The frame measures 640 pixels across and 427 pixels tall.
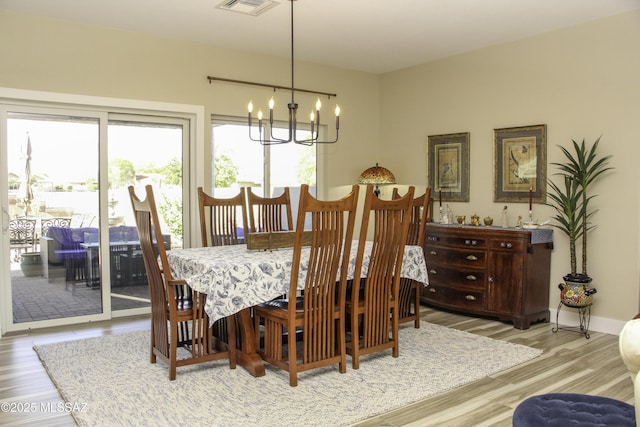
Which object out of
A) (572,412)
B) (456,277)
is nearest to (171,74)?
(456,277)

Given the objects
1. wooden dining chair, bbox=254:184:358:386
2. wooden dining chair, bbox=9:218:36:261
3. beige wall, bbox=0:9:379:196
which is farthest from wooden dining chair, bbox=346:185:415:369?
wooden dining chair, bbox=9:218:36:261

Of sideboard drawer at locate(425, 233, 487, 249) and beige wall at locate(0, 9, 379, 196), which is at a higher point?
beige wall at locate(0, 9, 379, 196)

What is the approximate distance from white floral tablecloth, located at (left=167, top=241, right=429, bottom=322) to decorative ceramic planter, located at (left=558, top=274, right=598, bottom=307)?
1.94m

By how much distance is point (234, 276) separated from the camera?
3066mm

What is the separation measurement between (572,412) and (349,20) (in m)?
3.54

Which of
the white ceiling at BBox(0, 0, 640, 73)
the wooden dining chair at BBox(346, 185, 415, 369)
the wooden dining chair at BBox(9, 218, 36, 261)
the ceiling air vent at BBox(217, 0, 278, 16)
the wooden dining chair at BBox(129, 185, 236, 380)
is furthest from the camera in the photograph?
the wooden dining chair at BBox(9, 218, 36, 261)

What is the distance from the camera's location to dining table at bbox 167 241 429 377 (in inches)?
119

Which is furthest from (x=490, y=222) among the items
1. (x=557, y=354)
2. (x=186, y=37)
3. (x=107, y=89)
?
(x=107, y=89)

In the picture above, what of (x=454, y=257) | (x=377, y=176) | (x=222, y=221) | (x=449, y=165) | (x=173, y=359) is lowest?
(x=173, y=359)

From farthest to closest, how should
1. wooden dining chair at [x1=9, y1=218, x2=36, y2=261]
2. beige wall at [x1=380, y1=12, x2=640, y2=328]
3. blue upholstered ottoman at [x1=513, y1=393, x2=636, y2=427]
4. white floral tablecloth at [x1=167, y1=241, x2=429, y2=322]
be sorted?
wooden dining chair at [x1=9, y1=218, x2=36, y2=261], beige wall at [x1=380, y1=12, x2=640, y2=328], white floral tablecloth at [x1=167, y1=241, x2=429, y2=322], blue upholstered ottoman at [x1=513, y1=393, x2=636, y2=427]

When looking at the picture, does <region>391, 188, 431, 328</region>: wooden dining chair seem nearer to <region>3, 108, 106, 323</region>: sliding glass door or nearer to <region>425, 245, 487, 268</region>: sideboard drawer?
<region>425, 245, 487, 268</region>: sideboard drawer

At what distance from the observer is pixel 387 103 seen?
6.46m

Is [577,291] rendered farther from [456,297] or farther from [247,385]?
[247,385]

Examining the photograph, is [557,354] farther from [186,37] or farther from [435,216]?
[186,37]
